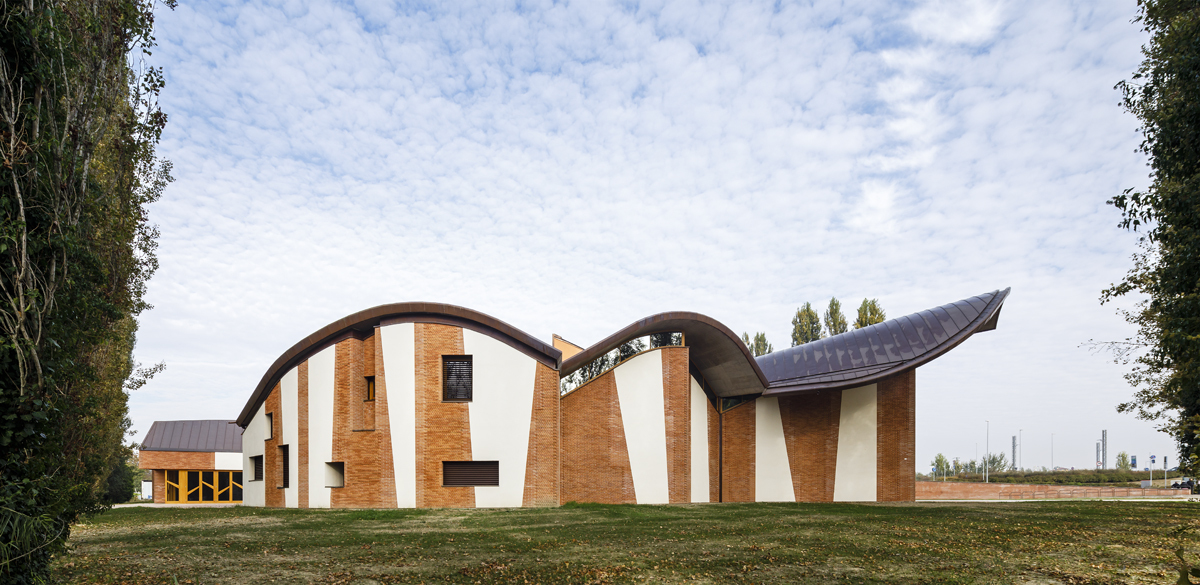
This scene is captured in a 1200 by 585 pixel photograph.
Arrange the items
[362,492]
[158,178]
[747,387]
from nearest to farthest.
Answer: [158,178]
[362,492]
[747,387]

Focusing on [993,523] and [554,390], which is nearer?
[993,523]

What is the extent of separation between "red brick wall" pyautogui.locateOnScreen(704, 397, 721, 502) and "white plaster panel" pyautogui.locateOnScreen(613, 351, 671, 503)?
170 inches

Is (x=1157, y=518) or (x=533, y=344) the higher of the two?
(x=533, y=344)

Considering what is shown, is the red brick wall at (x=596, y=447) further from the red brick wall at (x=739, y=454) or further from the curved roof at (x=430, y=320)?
the red brick wall at (x=739, y=454)

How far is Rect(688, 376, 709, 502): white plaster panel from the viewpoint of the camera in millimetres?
30359

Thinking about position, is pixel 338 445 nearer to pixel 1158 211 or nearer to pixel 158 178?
pixel 158 178

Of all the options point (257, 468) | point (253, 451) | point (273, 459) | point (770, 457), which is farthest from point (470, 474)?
point (770, 457)

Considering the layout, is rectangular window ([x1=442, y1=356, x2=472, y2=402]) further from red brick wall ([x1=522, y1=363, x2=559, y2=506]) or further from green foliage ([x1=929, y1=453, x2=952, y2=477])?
green foliage ([x1=929, y1=453, x2=952, y2=477])

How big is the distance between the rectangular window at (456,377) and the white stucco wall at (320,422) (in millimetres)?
5021

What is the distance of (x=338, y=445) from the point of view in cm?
2644

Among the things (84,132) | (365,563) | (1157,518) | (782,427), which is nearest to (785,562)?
(365,563)

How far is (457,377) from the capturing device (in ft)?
86.2

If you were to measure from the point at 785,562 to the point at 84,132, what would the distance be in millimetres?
12738

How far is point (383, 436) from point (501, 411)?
4830mm
